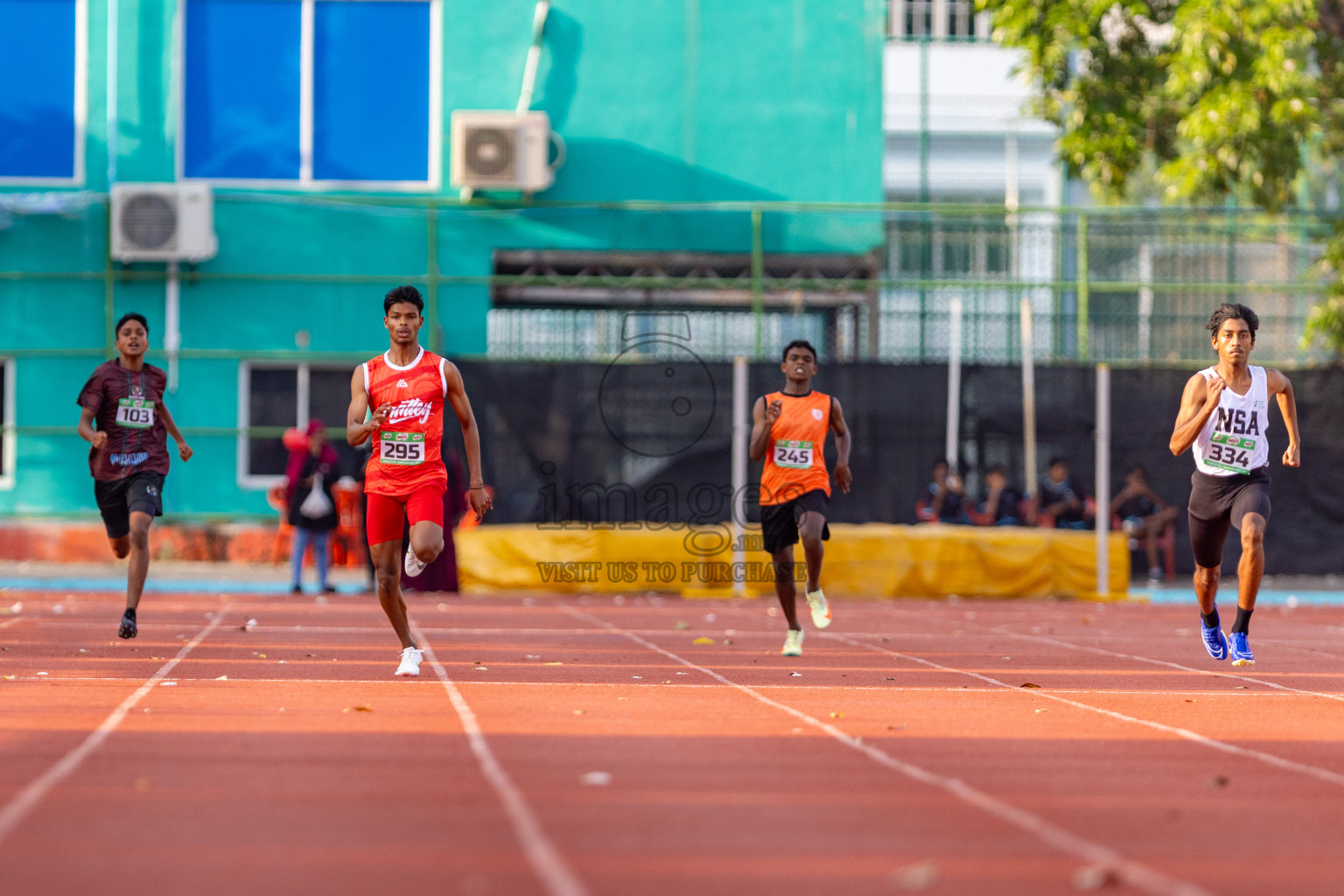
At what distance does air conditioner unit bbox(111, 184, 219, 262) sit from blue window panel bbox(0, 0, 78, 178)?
148 cm

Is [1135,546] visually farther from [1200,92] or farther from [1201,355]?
[1200,92]

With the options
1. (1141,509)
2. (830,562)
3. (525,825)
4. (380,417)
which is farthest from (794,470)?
(1141,509)

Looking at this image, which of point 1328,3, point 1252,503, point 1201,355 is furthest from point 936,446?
point 1252,503

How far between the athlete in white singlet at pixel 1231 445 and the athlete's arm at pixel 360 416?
15.1 ft

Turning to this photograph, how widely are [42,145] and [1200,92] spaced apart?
570 inches

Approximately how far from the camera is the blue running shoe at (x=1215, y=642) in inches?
436

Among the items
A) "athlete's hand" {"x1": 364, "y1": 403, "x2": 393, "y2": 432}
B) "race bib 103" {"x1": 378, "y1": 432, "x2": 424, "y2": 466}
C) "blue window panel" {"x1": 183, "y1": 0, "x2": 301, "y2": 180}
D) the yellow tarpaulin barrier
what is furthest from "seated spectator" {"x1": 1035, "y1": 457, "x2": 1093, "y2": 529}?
"athlete's hand" {"x1": 364, "y1": 403, "x2": 393, "y2": 432}

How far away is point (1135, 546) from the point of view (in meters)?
20.0

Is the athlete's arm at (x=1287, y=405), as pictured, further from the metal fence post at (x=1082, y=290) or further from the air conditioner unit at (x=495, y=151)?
the air conditioner unit at (x=495, y=151)

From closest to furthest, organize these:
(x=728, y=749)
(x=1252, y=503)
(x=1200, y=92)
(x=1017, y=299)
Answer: (x=728, y=749)
(x=1252, y=503)
(x=1200, y=92)
(x=1017, y=299)

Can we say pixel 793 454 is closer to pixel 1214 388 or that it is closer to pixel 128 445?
pixel 1214 388

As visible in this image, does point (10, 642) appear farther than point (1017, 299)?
No

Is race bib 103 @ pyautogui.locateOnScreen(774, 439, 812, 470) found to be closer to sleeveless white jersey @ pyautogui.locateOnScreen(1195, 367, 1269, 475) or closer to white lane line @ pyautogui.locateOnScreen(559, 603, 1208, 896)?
sleeveless white jersey @ pyautogui.locateOnScreen(1195, 367, 1269, 475)

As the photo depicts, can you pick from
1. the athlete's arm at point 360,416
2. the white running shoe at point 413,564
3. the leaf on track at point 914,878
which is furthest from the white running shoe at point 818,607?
the leaf on track at point 914,878
